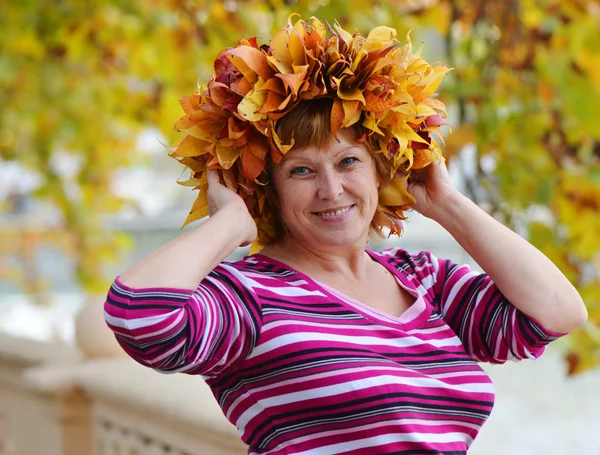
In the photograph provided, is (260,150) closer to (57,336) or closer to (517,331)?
(517,331)

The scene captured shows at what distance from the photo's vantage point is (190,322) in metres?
1.03

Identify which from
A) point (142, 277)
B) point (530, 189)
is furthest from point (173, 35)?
point (142, 277)

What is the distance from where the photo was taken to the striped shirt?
1.02 meters

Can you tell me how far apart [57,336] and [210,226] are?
153 inches

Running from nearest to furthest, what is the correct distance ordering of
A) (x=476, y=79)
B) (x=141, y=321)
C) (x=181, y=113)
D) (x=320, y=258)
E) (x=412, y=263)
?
(x=141, y=321), (x=320, y=258), (x=412, y=263), (x=476, y=79), (x=181, y=113)

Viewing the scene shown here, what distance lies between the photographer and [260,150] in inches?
45.4

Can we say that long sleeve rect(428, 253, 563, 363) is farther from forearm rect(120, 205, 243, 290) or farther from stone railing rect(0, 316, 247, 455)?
stone railing rect(0, 316, 247, 455)

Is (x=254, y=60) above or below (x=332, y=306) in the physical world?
above

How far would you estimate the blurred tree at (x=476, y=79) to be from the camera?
87.6 inches

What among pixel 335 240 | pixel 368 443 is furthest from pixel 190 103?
pixel 368 443

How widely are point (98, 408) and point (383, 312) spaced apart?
127 centimetres

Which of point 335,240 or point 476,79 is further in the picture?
point 476,79

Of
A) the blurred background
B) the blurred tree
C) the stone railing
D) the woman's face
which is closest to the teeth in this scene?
the woman's face

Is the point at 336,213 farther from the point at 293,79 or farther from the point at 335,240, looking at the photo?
the point at 293,79
